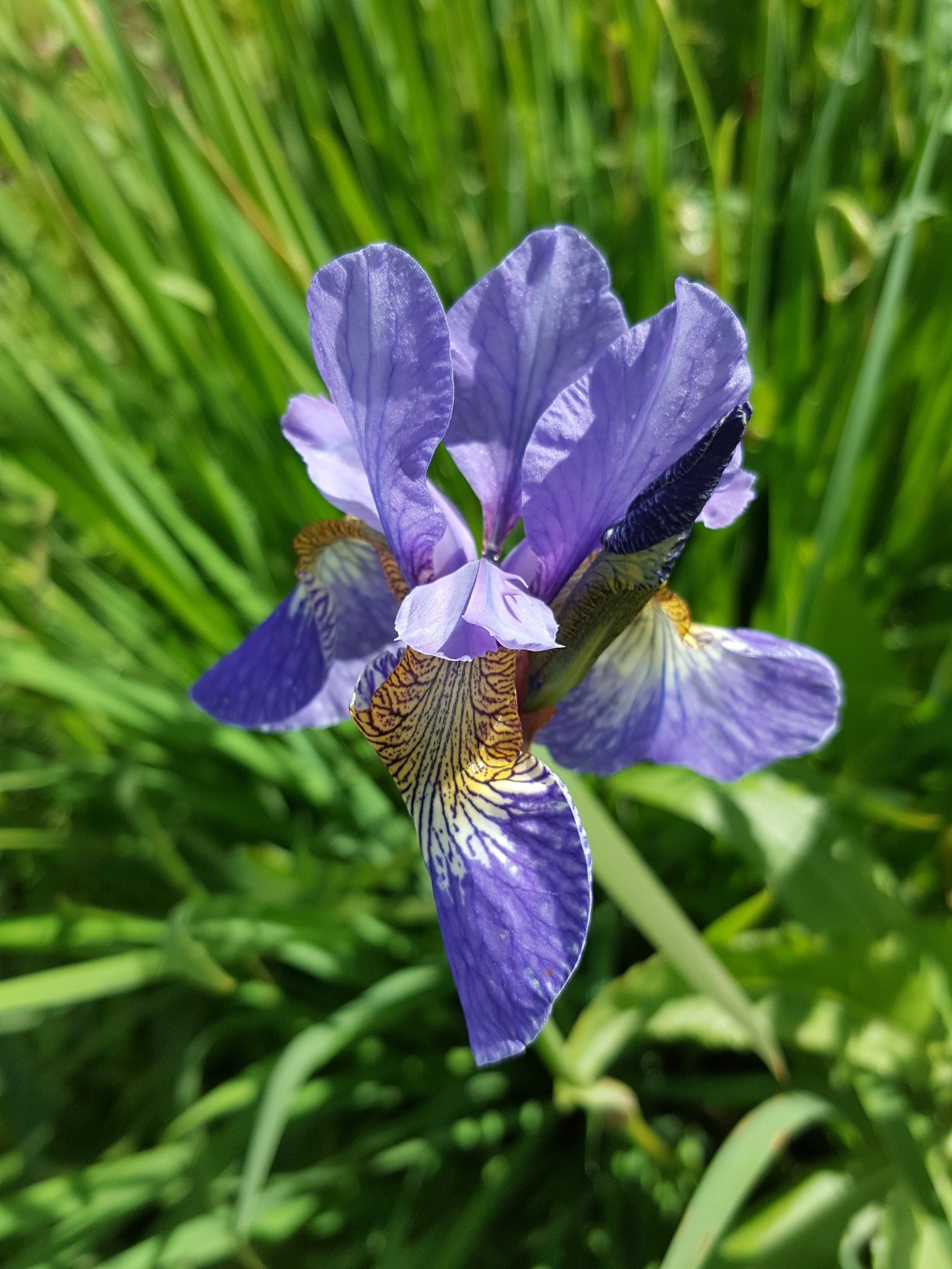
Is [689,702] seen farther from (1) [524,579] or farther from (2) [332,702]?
(2) [332,702]

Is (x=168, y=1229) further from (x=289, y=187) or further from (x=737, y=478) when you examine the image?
(x=289, y=187)

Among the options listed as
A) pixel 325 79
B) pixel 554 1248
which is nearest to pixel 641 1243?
pixel 554 1248

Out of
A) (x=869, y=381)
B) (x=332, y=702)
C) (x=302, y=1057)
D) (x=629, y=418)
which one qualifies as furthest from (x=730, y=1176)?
(x=869, y=381)

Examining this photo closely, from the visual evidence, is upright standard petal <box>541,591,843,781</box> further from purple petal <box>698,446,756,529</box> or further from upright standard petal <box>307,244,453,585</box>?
upright standard petal <box>307,244,453,585</box>

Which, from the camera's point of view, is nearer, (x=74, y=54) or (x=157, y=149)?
(x=157, y=149)

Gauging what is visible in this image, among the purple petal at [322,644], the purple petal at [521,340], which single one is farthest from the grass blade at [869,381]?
the purple petal at [322,644]

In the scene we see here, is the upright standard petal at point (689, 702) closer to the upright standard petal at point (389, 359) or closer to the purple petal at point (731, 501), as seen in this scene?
the purple petal at point (731, 501)
